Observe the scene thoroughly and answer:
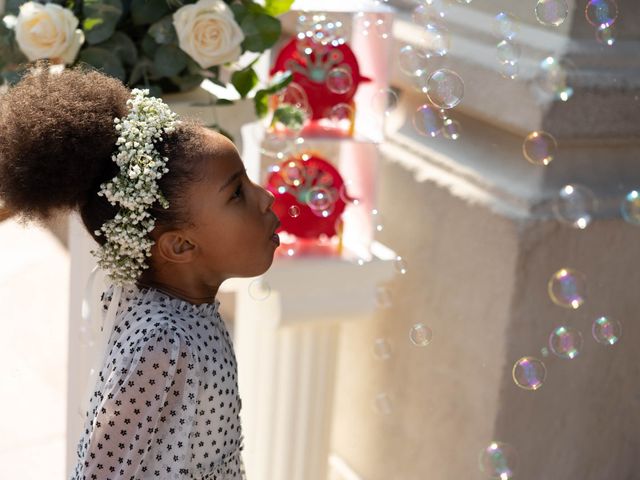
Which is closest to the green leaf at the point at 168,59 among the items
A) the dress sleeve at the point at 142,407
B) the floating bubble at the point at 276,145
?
the floating bubble at the point at 276,145

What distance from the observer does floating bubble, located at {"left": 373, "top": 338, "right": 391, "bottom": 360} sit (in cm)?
236

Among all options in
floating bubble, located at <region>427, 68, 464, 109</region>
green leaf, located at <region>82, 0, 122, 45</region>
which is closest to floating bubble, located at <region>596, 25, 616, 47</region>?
floating bubble, located at <region>427, 68, 464, 109</region>

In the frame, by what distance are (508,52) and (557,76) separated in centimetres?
10

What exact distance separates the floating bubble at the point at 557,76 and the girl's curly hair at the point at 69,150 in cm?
77

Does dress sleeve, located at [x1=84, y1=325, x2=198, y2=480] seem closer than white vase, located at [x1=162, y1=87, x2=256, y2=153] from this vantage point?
Yes

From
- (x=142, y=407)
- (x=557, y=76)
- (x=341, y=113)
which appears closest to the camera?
(x=142, y=407)

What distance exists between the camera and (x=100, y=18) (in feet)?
6.28

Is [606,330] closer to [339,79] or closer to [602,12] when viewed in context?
[602,12]

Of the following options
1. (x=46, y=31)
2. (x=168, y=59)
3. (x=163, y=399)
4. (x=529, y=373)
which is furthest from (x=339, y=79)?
(x=163, y=399)

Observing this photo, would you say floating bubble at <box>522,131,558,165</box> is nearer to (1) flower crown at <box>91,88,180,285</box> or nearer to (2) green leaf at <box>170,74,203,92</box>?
(2) green leaf at <box>170,74,203,92</box>

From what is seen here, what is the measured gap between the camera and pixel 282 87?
1998 millimetres

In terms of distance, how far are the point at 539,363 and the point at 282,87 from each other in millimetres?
709

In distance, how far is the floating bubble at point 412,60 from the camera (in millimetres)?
2088

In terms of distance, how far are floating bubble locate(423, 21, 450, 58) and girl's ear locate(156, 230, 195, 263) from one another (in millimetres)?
830
